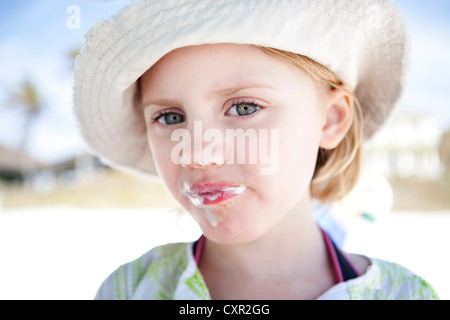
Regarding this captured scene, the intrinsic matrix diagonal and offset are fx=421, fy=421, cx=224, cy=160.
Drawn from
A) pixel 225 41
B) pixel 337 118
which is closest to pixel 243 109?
pixel 225 41

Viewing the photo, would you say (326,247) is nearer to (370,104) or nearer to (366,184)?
(370,104)

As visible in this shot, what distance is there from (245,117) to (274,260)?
1.25ft

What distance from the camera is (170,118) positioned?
0.94 m

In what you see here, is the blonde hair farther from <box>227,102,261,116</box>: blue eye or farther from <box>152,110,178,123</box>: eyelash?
<box>152,110,178,123</box>: eyelash

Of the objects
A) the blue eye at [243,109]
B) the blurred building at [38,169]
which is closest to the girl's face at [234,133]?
the blue eye at [243,109]

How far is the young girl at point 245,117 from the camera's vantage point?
2.65ft

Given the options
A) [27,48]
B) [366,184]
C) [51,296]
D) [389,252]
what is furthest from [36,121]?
[366,184]

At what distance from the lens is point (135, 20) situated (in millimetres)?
831

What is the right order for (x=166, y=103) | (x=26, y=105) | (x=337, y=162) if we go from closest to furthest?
(x=166, y=103)
(x=337, y=162)
(x=26, y=105)

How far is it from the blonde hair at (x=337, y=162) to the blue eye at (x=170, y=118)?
31 cm

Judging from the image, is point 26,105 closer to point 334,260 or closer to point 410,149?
point 410,149

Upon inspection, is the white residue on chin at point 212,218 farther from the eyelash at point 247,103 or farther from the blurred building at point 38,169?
the blurred building at point 38,169

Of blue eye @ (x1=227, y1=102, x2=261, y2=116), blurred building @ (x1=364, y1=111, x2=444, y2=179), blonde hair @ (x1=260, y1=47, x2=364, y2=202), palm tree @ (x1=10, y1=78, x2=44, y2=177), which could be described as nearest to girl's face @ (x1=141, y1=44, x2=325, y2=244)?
blue eye @ (x1=227, y1=102, x2=261, y2=116)

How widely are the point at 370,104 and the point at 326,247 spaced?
41cm
